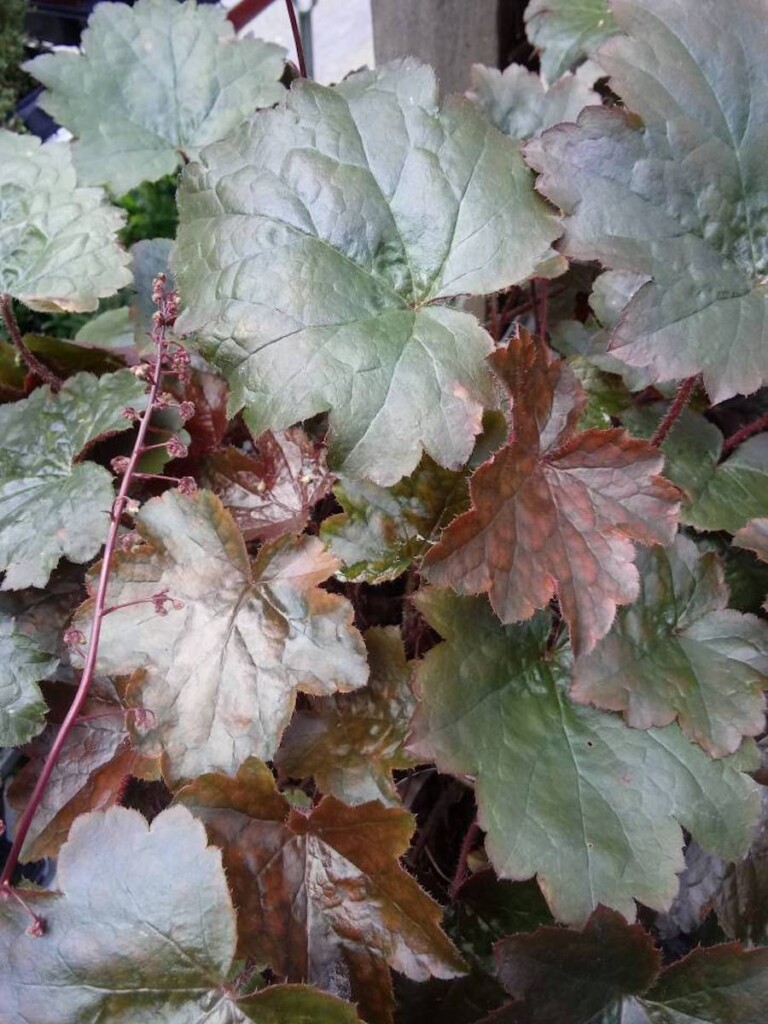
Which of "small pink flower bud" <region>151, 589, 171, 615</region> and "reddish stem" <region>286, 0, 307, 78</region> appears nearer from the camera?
"small pink flower bud" <region>151, 589, 171, 615</region>

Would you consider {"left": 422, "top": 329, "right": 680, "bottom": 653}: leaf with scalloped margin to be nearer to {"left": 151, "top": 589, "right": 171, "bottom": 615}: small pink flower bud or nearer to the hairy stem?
{"left": 151, "top": 589, "right": 171, "bottom": 615}: small pink flower bud

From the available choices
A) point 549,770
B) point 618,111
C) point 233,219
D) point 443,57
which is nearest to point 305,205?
point 233,219

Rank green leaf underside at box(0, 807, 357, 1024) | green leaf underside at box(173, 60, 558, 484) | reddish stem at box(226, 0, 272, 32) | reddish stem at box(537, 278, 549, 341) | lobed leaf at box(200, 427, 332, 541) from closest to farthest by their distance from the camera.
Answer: green leaf underside at box(0, 807, 357, 1024)
green leaf underside at box(173, 60, 558, 484)
lobed leaf at box(200, 427, 332, 541)
reddish stem at box(537, 278, 549, 341)
reddish stem at box(226, 0, 272, 32)

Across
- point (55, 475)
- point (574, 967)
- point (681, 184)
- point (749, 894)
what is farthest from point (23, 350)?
point (749, 894)

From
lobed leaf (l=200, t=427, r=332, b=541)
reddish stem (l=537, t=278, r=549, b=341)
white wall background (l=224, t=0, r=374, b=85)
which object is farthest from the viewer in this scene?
white wall background (l=224, t=0, r=374, b=85)

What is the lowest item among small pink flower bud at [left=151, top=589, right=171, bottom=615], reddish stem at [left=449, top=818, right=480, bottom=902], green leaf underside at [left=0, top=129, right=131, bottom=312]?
reddish stem at [left=449, top=818, right=480, bottom=902]

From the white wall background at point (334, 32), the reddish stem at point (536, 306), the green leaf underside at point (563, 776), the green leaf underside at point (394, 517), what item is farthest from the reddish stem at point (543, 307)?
the white wall background at point (334, 32)

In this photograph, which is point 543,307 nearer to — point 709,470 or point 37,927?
point 709,470

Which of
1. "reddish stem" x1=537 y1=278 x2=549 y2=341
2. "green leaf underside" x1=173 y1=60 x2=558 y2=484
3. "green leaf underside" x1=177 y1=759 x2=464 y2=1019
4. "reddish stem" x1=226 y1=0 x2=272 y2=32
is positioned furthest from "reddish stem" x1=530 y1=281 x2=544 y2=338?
"reddish stem" x1=226 y1=0 x2=272 y2=32
